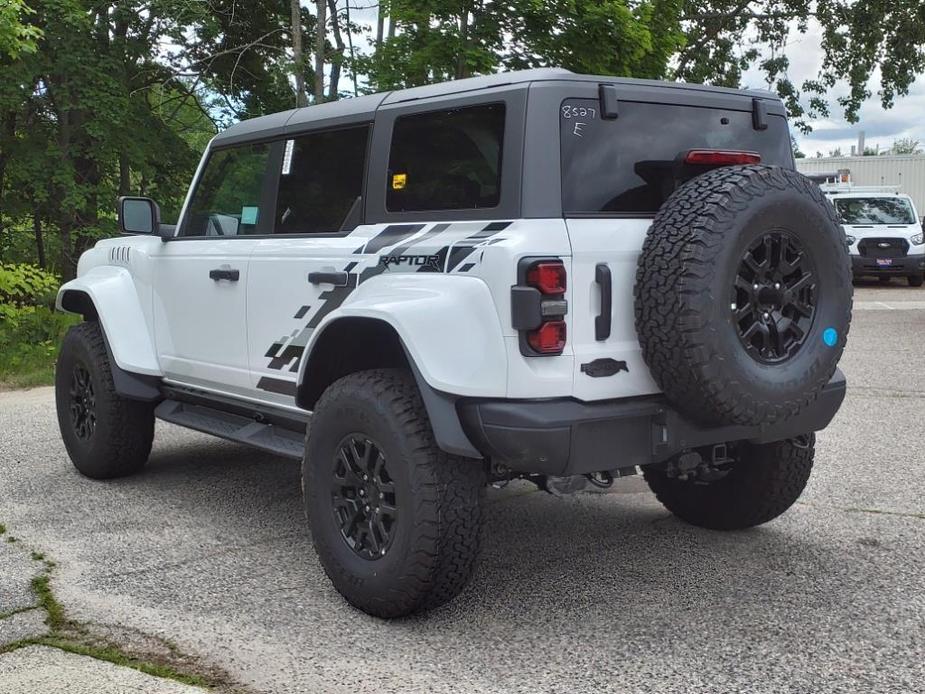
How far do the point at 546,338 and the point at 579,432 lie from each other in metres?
0.33

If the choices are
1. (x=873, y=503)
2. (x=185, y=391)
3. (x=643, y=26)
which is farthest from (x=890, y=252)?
Answer: (x=185, y=391)

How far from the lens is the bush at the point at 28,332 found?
34.7ft

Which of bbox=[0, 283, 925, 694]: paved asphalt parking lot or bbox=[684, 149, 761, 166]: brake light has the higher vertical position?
bbox=[684, 149, 761, 166]: brake light

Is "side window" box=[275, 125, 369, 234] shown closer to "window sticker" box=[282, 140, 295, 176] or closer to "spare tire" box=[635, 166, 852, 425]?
"window sticker" box=[282, 140, 295, 176]

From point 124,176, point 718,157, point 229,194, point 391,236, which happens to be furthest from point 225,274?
point 124,176

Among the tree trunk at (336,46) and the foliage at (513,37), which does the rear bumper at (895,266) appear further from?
the tree trunk at (336,46)

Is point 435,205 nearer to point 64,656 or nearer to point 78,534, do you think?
point 64,656

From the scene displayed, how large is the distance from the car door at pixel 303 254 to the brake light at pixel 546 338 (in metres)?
0.96

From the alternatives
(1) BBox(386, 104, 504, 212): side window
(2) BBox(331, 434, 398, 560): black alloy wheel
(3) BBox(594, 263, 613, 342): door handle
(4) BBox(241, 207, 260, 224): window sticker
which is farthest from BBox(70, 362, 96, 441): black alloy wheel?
(3) BBox(594, 263, 613, 342): door handle

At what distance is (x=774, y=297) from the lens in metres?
3.44

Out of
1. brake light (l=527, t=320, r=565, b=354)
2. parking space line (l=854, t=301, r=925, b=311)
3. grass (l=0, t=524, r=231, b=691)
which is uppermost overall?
brake light (l=527, t=320, r=565, b=354)

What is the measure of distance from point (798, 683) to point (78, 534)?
131 inches

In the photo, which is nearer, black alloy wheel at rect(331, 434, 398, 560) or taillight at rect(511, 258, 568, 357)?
taillight at rect(511, 258, 568, 357)

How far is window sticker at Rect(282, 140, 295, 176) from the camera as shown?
464 centimetres
